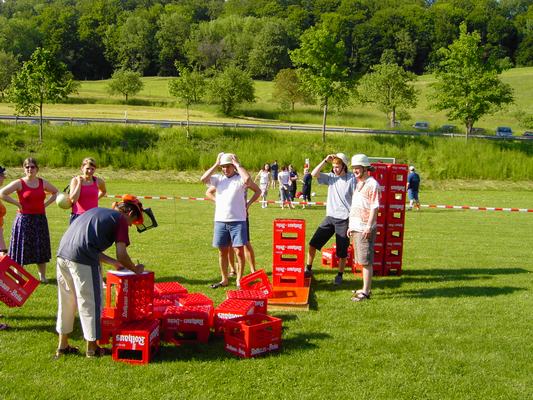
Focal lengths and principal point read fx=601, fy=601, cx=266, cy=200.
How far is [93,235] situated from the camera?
6.12 m

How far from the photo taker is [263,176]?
24.3 meters

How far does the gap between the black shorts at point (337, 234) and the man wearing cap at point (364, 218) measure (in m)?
0.57

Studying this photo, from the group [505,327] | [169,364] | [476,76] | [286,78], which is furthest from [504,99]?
[169,364]

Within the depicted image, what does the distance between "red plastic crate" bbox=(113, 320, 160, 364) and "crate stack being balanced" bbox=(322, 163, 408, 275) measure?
205 inches

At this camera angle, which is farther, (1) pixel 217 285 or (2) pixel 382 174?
(2) pixel 382 174

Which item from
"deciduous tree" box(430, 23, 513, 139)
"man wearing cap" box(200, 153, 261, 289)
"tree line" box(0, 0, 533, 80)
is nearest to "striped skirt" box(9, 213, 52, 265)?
"man wearing cap" box(200, 153, 261, 289)

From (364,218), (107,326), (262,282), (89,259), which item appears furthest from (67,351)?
(364,218)

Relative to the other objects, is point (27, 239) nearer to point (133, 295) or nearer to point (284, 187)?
point (133, 295)

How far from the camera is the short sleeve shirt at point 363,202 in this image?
8.75 meters

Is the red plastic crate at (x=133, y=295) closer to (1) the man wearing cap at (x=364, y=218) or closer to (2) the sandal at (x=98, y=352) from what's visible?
(2) the sandal at (x=98, y=352)

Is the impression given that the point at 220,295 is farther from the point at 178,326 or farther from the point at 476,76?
the point at 476,76

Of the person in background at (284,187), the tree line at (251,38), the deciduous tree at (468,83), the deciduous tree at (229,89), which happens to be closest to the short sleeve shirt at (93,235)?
the person in background at (284,187)

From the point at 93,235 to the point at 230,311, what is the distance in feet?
6.36

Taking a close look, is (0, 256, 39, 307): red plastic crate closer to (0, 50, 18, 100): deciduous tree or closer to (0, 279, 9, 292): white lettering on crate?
(0, 279, 9, 292): white lettering on crate
